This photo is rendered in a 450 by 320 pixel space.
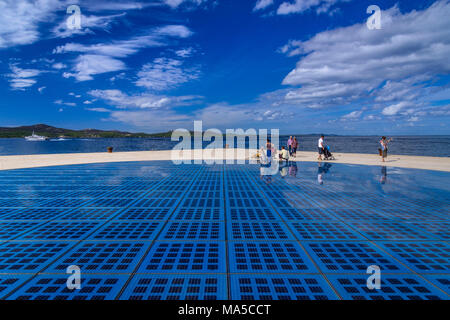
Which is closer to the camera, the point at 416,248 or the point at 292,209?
the point at 416,248

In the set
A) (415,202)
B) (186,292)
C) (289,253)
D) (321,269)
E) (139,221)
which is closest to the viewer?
(186,292)

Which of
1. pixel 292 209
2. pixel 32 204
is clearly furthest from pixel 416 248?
pixel 32 204

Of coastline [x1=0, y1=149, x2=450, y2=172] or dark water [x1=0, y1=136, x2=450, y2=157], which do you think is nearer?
coastline [x1=0, y1=149, x2=450, y2=172]

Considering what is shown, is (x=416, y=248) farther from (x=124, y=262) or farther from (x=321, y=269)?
(x=124, y=262)

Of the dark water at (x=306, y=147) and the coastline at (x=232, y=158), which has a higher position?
the dark water at (x=306, y=147)

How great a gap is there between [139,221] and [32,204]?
132 inches

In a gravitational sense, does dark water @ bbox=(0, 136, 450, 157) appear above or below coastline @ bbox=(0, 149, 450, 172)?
above

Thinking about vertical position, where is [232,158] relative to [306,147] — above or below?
below

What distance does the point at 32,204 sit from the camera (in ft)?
19.7

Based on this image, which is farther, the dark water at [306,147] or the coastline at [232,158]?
the dark water at [306,147]

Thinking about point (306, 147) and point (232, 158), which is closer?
point (232, 158)

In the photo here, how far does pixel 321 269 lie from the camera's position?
3088 millimetres

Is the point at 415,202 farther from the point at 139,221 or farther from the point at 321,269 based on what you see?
the point at 139,221
